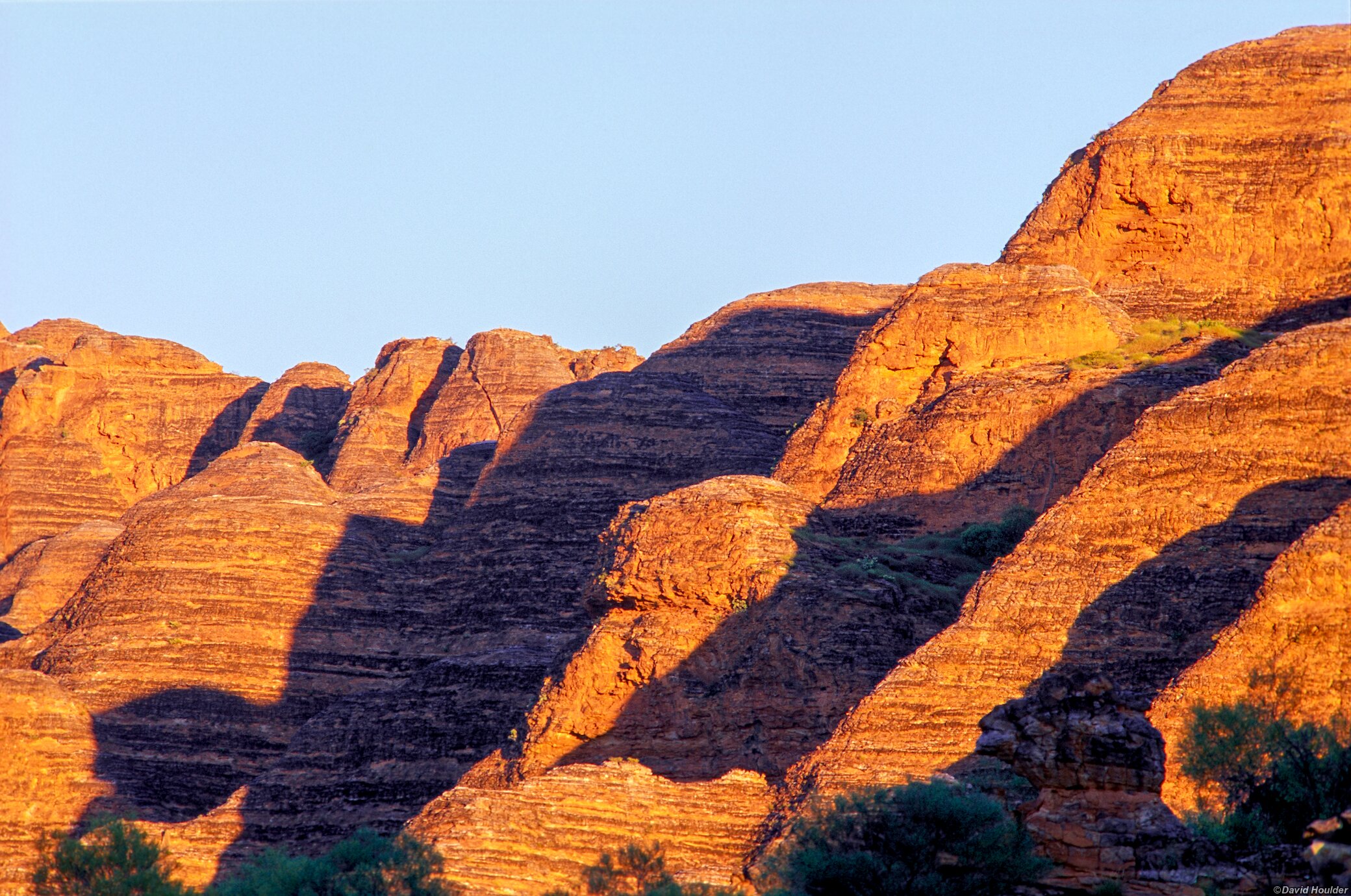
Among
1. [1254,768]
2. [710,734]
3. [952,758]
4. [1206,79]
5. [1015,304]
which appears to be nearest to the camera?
[1254,768]

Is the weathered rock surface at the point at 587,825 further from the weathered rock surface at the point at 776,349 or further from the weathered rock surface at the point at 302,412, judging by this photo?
the weathered rock surface at the point at 302,412

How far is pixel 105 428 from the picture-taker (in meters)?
93.7

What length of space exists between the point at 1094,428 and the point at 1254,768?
16.2 metres

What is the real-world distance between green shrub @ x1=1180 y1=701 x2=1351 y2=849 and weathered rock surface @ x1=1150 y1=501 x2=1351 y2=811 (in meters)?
0.33

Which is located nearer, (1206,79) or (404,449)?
(1206,79)

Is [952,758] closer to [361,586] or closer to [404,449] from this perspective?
[361,586]

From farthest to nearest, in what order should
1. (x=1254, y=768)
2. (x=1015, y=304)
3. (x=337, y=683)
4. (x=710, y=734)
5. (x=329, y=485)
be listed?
(x=329, y=485) < (x=337, y=683) < (x=1015, y=304) < (x=710, y=734) < (x=1254, y=768)

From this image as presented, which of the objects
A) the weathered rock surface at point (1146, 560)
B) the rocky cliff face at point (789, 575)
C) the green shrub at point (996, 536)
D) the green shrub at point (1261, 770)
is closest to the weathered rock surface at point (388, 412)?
the rocky cliff face at point (789, 575)

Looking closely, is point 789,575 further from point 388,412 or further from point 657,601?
Answer: point 388,412

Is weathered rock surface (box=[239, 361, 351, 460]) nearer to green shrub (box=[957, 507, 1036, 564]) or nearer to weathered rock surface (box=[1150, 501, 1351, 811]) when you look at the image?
green shrub (box=[957, 507, 1036, 564])

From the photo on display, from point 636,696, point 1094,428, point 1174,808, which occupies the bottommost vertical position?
point 1174,808

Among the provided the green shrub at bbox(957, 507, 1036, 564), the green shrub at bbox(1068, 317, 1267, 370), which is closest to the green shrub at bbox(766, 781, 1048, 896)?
the green shrub at bbox(957, 507, 1036, 564)

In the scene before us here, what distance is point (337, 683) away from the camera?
190 feet

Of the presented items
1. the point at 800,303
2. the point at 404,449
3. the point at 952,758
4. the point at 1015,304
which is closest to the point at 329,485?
the point at 404,449
